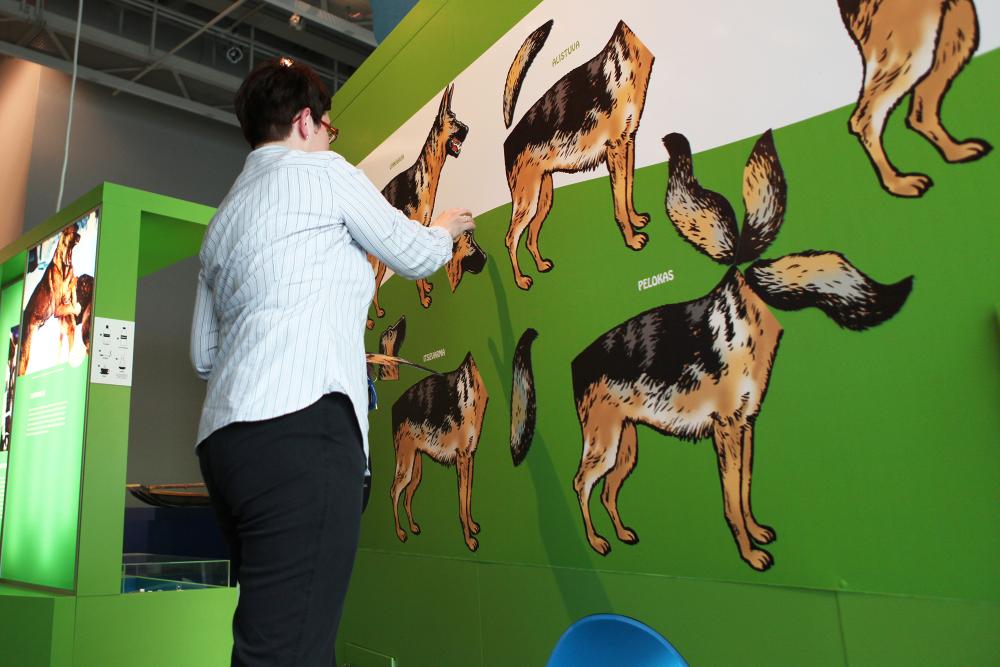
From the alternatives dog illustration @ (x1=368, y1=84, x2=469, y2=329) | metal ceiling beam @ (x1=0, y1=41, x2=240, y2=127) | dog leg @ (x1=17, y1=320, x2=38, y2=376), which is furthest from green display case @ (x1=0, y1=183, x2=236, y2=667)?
metal ceiling beam @ (x1=0, y1=41, x2=240, y2=127)

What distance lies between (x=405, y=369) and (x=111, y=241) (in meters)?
1.08

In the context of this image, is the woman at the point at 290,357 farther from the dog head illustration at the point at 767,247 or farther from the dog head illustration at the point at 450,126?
the dog head illustration at the point at 450,126

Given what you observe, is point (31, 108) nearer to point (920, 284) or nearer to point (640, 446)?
point (640, 446)

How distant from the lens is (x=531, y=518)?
2117 millimetres

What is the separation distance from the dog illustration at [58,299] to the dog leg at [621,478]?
1.87 m

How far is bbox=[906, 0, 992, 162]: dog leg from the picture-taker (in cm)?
125

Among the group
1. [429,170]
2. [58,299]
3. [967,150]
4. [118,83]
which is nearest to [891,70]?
[967,150]

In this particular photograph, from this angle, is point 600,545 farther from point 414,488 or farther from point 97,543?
point 97,543

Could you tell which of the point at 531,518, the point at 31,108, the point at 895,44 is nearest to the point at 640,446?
the point at 531,518

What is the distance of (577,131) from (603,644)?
127 centimetres

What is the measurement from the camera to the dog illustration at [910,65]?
1.27 m

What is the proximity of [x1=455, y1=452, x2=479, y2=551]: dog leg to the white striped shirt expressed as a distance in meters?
1.00

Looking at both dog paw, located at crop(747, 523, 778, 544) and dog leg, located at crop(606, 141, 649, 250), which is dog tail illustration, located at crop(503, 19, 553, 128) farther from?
dog paw, located at crop(747, 523, 778, 544)

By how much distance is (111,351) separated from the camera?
251cm
